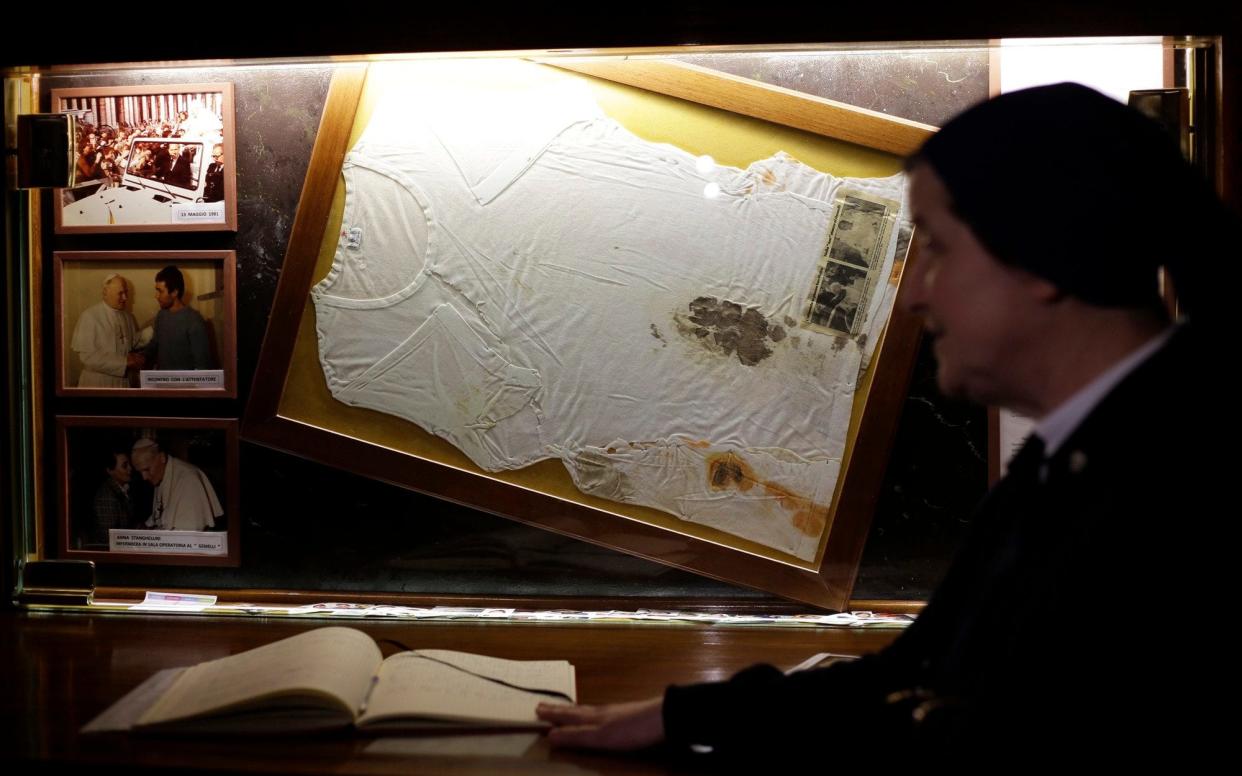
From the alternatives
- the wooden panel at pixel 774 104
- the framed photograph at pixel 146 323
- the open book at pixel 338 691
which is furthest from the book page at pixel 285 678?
the wooden panel at pixel 774 104

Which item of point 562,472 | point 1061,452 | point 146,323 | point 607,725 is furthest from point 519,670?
point 146,323

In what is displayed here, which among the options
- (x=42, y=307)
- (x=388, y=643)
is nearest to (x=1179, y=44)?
(x=388, y=643)

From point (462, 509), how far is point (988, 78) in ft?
4.20

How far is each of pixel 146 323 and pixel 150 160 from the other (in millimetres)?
328

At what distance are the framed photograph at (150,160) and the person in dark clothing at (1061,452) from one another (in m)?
1.46

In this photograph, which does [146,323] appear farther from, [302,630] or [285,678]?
[285,678]

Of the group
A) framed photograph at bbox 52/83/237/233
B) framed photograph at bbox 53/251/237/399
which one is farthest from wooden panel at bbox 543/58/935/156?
framed photograph at bbox 53/251/237/399

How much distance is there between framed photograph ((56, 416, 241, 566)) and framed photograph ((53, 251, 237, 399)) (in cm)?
8

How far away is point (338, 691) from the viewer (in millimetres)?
1355

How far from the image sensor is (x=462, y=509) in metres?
2.00

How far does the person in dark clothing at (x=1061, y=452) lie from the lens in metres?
0.82

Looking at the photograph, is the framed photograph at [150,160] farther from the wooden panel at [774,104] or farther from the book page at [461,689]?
the book page at [461,689]

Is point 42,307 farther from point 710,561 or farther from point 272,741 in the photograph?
point 710,561

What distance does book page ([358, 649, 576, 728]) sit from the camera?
1370 mm
